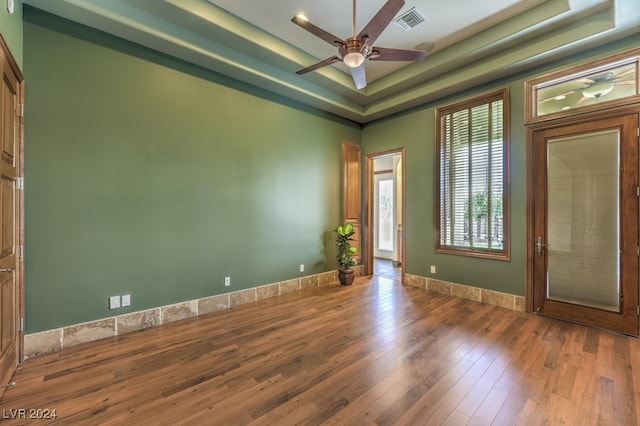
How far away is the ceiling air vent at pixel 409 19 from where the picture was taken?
3.21 m

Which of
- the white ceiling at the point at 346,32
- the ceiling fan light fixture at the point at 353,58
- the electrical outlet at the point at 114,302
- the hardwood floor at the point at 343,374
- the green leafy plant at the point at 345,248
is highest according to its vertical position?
the white ceiling at the point at 346,32

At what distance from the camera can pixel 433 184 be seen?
4734 millimetres

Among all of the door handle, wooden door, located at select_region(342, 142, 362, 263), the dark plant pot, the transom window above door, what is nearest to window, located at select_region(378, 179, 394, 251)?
wooden door, located at select_region(342, 142, 362, 263)

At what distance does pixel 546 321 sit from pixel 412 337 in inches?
A: 73.3

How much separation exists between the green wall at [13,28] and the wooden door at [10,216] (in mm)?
173

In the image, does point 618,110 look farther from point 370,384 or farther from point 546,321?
point 370,384

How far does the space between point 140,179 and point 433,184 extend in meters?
4.30

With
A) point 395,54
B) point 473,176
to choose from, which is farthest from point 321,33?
point 473,176

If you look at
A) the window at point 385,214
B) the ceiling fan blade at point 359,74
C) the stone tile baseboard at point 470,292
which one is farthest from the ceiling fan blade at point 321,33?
the window at point 385,214

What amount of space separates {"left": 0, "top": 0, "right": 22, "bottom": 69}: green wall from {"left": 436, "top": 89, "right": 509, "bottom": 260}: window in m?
5.07

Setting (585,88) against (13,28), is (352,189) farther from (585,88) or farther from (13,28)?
(13,28)

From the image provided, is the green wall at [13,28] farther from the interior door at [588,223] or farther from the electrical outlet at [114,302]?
the interior door at [588,223]

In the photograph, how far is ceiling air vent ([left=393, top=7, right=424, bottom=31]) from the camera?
3205mm

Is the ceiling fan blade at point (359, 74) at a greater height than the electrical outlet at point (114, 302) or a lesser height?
greater
